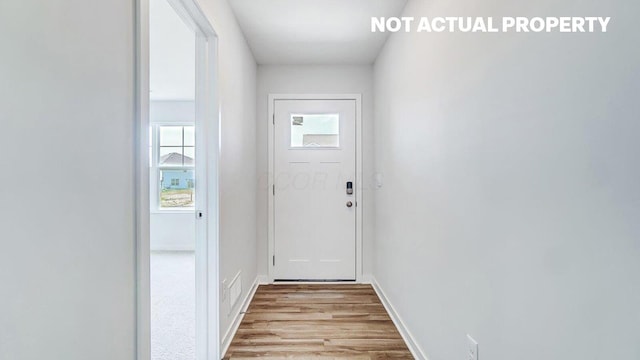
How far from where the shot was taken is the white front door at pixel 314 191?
365cm

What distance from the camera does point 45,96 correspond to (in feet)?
2.49

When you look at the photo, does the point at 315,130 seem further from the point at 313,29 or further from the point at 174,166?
the point at 174,166

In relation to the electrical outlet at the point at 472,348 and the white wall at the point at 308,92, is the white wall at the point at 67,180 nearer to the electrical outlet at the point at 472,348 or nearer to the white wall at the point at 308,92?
the electrical outlet at the point at 472,348

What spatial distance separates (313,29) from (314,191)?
1.65m

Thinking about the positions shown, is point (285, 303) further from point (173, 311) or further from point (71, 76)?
point (71, 76)

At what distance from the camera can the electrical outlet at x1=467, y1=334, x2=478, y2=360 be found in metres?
1.39

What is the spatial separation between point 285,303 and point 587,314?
101 inches

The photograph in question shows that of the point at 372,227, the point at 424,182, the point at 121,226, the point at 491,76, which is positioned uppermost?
the point at 491,76

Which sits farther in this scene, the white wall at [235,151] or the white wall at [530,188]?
the white wall at [235,151]

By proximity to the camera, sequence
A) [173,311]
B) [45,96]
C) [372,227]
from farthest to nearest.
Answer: [372,227] < [173,311] < [45,96]

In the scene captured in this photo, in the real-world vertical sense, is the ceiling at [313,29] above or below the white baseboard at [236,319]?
above

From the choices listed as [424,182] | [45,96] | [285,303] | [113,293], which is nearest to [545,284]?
[424,182]

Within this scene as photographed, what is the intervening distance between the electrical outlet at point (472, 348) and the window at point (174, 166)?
15.6 feet

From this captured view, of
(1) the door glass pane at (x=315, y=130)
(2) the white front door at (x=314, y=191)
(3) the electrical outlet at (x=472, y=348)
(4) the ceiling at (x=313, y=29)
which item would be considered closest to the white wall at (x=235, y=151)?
(4) the ceiling at (x=313, y=29)
